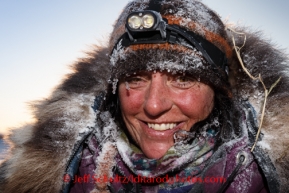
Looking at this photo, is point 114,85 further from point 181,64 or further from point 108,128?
point 181,64

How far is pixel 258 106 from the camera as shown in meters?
1.96

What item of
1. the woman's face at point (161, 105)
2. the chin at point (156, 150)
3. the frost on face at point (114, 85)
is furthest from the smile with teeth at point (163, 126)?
the frost on face at point (114, 85)

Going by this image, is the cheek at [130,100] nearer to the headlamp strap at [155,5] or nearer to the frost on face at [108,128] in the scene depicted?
the frost on face at [108,128]

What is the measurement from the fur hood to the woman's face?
1.00 feet

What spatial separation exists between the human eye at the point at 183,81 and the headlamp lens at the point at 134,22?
1.40ft

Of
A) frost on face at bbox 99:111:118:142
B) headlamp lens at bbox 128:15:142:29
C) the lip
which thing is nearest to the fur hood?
frost on face at bbox 99:111:118:142

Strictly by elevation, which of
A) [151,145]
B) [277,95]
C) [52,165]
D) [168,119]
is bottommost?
[52,165]

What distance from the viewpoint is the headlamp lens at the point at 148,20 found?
190 centimetres

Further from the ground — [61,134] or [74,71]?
[74,71]

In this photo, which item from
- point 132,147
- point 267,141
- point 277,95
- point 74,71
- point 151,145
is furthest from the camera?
point 74,71

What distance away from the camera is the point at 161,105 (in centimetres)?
192

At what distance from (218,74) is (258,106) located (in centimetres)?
33

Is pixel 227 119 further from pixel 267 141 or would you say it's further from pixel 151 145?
pixel 151 145

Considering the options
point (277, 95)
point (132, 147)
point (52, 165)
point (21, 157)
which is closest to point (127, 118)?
point (132, 147)
